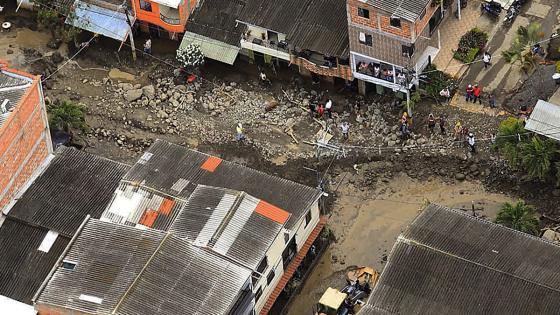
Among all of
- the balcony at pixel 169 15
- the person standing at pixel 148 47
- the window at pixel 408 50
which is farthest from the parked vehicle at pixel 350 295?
the person standing at pixel 148 47

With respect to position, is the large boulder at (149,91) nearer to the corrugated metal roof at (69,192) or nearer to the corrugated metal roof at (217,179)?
the corrugated metal roof at (69,192)

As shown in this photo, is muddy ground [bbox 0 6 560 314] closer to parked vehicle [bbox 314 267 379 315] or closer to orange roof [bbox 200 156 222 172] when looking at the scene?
parked vehicle [bbox 314 267 379 315]

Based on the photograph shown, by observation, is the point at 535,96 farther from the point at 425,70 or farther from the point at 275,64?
the point at 275,64

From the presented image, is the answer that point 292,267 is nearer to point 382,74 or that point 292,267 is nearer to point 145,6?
point 382,74

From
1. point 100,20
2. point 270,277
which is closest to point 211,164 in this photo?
point 270,277

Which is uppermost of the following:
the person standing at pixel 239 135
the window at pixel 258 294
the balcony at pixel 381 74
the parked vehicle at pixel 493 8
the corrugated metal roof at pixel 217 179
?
the parked vehicle at pixel 493 8

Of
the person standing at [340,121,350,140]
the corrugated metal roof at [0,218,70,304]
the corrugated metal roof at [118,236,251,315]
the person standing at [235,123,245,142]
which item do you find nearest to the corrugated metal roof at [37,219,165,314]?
the corrugated metal roof at [118,236,251,315]
